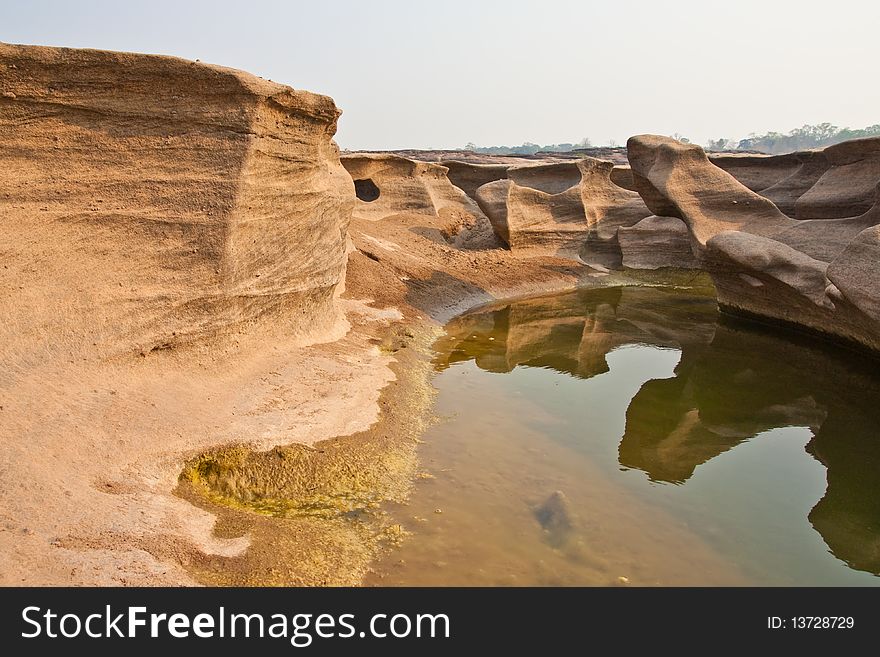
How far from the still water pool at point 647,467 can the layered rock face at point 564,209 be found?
20.3 feet

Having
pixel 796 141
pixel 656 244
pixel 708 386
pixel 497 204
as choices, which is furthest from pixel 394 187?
pixel 796 141

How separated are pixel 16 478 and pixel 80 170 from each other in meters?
3.00

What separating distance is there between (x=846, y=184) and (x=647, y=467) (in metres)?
9.83

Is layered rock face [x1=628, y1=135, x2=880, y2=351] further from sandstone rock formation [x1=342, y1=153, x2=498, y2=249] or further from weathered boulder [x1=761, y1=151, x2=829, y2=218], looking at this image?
sandstone rock formation [x1=342, y1=153, x2=498, y2=249]

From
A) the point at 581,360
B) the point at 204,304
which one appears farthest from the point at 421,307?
the point at 204,304

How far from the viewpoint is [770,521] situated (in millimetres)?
4977

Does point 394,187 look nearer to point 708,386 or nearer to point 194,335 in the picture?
point 708,386

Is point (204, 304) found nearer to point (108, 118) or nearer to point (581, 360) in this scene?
point (108, 118)

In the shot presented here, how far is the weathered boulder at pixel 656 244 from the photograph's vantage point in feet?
52.9

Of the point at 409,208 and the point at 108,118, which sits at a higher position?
the point at 409,208

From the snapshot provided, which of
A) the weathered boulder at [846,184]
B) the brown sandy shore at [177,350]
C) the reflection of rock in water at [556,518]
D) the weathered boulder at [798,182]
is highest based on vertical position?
the weathered boulder at [798,182]

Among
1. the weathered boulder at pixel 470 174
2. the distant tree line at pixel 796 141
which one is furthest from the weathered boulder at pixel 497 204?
the distant tree line at pixel 796 141

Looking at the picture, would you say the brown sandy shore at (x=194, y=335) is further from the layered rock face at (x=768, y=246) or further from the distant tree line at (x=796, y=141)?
the distant tree line at (x=796, y=141)

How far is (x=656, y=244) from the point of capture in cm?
1636
